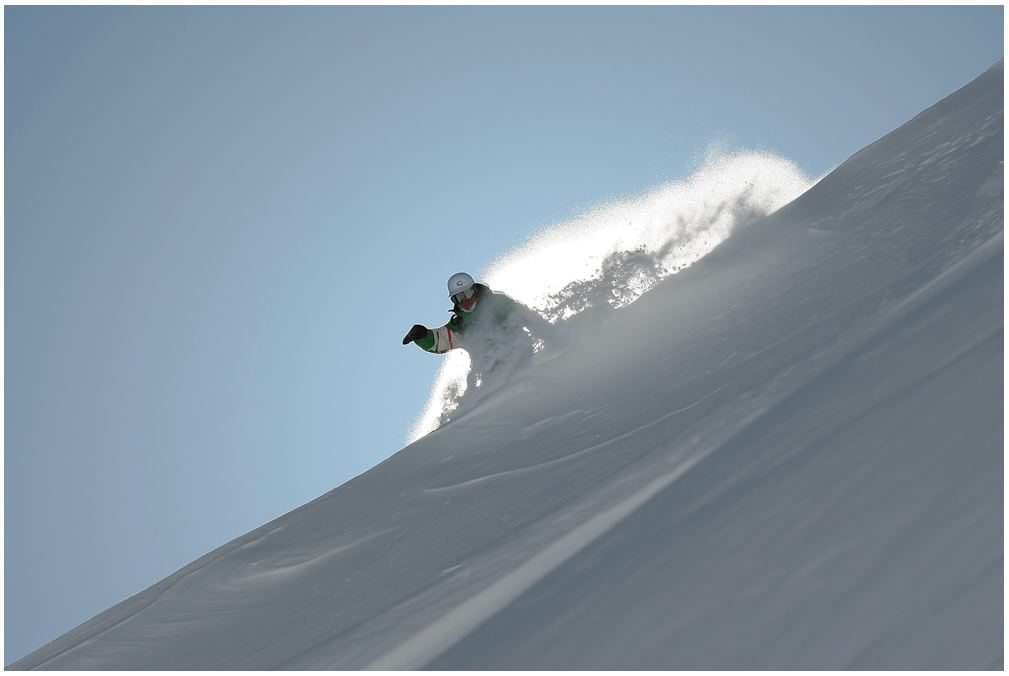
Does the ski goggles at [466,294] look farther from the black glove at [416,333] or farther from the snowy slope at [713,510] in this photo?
the snowy slope at [713,510]

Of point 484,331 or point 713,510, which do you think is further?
point 484,331

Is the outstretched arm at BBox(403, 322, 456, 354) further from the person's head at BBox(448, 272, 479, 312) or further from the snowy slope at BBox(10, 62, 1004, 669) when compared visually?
the snowy slope at BBox(10, 62, 1004, 669)

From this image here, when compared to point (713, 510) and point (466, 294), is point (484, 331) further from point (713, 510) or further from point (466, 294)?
point (713, 510)

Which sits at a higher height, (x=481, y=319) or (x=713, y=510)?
(x=481, y=319)

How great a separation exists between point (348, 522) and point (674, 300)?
9.63 feet

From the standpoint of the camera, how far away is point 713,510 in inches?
77.9

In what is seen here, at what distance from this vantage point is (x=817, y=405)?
2.28 metres

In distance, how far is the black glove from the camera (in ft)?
22.8

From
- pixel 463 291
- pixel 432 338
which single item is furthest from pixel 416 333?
pixel 463 291

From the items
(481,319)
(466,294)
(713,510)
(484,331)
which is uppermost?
(466,294)

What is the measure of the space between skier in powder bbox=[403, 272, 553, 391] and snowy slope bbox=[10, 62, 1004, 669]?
190 cm

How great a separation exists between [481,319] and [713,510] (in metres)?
5.17

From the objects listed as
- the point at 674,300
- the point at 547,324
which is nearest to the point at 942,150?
the point at 674,300

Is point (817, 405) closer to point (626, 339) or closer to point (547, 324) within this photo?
point (626, 339)
